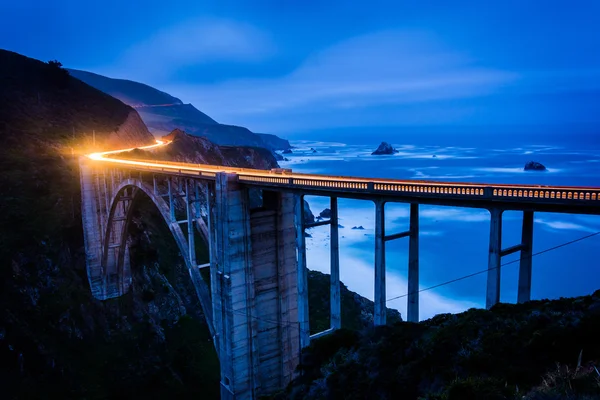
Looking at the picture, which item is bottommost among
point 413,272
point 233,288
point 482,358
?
point 233,288

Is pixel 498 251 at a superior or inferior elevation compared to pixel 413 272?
superior

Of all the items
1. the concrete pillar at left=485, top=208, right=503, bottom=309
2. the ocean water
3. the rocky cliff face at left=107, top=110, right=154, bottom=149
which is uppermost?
the rocky cliff face at left=107, top=110, right=154, bottom=149

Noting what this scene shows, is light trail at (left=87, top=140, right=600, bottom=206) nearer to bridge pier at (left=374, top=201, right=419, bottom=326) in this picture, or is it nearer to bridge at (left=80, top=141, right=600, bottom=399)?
bridge at (left=80, top=141, right=600, bottom=399)

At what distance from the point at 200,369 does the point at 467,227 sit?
69.0 meters

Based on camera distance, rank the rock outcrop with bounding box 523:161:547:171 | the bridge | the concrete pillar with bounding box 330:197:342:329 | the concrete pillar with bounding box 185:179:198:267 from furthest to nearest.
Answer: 1. the rock outcrop with bounding box 523:161:547:171
2. the concrete pillar with bounding box 185:179:198:267
3. the bridge
4. the concrete pillar with bounding box 330:197:342:329

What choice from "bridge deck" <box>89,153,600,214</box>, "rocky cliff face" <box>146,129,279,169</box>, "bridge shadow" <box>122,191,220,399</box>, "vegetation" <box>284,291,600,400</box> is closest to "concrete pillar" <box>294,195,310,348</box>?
"bridge deck" <box>89,153,600,214</box>

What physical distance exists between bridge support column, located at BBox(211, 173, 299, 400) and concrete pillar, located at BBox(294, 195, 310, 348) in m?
4.34

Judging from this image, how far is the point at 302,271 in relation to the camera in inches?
860

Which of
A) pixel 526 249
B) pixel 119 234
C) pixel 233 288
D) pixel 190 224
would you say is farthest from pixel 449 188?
pixel 119 234

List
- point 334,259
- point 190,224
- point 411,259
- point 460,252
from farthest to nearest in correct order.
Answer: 1. point 460,252
2. point 190,224
3. point 334,259
4. point 411,259

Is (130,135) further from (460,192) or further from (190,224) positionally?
(460,192)

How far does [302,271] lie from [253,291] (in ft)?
17.4

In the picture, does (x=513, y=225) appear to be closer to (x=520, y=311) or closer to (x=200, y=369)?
(x=200, y=369)

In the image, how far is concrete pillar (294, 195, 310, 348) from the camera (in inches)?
839
